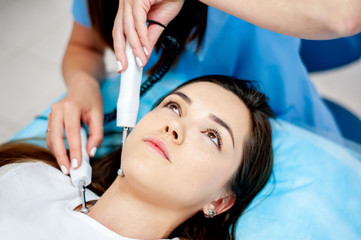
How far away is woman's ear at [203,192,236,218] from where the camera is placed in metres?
1.06

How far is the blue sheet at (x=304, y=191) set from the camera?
3.63ft

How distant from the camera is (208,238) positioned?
3.72 ft

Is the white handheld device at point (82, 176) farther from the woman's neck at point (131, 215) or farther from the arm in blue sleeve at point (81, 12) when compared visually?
the arm in blue sleeve at point (81, 12)

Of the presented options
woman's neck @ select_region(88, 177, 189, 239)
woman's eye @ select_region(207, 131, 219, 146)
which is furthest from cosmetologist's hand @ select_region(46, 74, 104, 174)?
woman's eye @ select_region(207, 131, 219, 146)

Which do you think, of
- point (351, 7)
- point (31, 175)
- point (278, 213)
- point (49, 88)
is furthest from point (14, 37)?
point (351, 7)

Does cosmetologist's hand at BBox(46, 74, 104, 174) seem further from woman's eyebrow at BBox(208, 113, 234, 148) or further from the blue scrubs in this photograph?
woman's eyebrow at BBox(208, 113, 234, 148)

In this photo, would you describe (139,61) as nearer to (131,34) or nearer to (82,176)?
(131,34)

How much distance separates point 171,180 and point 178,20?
1.85 ft

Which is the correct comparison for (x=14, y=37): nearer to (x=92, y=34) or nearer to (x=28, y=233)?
(x=92, y=34)

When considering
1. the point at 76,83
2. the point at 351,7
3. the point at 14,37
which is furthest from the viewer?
the point at 14,37

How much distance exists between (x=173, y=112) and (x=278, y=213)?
1.55 ft

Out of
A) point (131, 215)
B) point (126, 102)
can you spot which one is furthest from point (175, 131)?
point (131, 215)

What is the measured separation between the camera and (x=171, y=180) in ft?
2.99

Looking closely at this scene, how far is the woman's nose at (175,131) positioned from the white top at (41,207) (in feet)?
0.98
